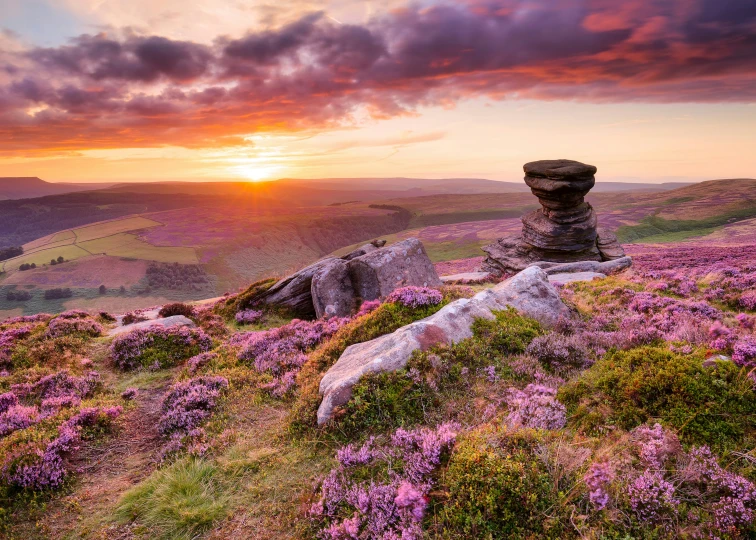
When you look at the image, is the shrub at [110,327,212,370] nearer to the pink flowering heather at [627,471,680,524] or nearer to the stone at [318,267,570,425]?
the stone at [318,267,570,425]

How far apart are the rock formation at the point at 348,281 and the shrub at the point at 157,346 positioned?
586cm

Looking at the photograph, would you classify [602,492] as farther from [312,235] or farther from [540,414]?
[312,235]

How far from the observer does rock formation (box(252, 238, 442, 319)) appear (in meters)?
19.0

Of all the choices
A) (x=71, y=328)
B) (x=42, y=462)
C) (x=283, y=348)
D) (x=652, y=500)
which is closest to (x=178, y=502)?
(x=42, y=462)

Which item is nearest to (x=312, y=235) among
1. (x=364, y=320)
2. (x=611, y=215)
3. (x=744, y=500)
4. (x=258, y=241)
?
(x=258, y=241)

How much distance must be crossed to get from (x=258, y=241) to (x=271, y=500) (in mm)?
105724

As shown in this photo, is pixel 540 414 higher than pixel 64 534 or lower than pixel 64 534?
higher

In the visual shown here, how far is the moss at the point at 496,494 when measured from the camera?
164 inches

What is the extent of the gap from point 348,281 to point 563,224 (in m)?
28.6

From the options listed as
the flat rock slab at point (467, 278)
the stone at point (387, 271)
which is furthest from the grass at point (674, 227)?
the stone at point (387, 271)

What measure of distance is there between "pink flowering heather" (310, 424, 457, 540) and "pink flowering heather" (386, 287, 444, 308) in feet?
16.2

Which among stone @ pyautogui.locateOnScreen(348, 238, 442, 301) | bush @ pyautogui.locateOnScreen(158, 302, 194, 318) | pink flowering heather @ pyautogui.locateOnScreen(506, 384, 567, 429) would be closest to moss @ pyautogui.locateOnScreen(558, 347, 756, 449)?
pink flowering heather @ pyautogui.locateOnScreen(506, 384, 567, 429)

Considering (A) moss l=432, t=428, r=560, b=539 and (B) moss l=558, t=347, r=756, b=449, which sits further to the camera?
(B) moss l=558, t=347, r=756, b=449

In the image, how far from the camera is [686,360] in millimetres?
6270
